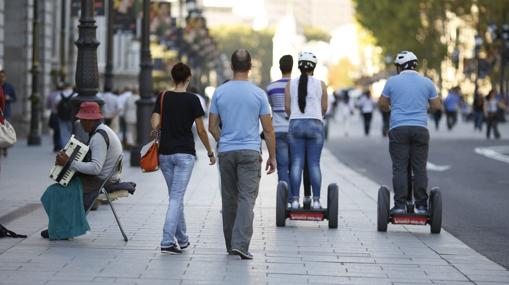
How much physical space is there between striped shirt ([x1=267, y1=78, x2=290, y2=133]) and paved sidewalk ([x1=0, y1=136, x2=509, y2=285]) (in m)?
1.02

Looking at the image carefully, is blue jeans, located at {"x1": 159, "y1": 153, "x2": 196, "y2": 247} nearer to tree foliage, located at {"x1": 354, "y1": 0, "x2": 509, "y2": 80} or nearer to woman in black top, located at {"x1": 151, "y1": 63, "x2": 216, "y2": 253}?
woman in black top, located at {"x1": 151, "y1": 63, "x2": 216, "y2": 253}

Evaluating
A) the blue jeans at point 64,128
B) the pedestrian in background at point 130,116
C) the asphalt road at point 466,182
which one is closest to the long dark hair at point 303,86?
the asphalt road at point 466,182

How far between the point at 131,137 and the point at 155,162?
2180cm

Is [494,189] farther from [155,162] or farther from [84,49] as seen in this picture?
[155,162]

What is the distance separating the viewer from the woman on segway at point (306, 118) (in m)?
13.5

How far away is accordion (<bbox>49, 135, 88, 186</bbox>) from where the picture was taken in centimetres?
1170

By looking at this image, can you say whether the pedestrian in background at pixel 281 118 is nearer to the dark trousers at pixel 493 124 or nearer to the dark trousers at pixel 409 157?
the dark trousers at pixel 409 157

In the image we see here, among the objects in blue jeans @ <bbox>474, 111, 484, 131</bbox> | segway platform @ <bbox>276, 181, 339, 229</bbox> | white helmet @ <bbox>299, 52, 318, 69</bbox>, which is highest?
white helmet @ <bbox>299, 52, 318, 69</bbox>

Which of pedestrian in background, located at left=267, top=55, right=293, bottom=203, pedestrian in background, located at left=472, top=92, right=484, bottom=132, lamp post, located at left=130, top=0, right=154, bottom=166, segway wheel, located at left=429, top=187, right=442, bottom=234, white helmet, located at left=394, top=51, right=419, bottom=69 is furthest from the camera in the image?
pedestrian in background, located at left=472, top=92, right=484, bottom=132

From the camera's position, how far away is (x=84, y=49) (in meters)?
16.1

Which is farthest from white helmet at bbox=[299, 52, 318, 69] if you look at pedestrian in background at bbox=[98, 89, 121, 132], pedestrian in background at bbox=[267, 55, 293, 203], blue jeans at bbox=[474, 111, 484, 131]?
blue jeans at bbox=[474, 111, 484, 131]

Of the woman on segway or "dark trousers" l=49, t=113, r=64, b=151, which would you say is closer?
the woman on segway

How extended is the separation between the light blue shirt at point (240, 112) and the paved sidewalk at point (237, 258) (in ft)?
3.09

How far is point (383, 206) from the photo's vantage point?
1320cm
